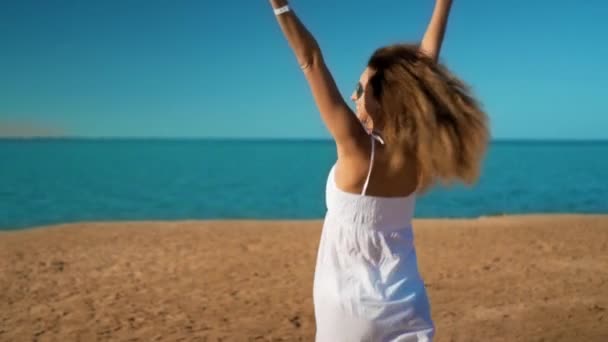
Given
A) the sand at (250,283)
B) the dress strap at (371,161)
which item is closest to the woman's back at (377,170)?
the dress strap at (371,161)

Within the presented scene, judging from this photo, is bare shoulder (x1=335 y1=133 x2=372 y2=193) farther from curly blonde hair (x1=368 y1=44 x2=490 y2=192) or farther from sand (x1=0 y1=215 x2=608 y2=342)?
sand (x1=0 y1=215 x2=608 y2=342)

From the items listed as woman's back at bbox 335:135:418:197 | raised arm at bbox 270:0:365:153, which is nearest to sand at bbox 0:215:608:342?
woman's back at bbox 335:135:418:197

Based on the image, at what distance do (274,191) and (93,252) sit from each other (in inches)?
968

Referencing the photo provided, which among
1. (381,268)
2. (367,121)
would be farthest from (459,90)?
(381,268)

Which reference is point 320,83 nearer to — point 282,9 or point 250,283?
point 282,9

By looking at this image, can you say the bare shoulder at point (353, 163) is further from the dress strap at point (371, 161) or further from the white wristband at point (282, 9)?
the white wristband at point (282, 9)

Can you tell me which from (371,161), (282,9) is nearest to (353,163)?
(371,161)

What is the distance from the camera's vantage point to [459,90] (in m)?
2.13

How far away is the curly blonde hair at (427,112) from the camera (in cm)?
206

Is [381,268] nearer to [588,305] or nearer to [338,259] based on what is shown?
[338,259]

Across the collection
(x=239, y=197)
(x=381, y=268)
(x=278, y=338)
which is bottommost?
(x=239, y=197)

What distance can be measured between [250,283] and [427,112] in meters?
7.66

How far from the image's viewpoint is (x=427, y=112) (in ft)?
6.66

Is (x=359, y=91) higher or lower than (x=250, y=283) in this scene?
higher
